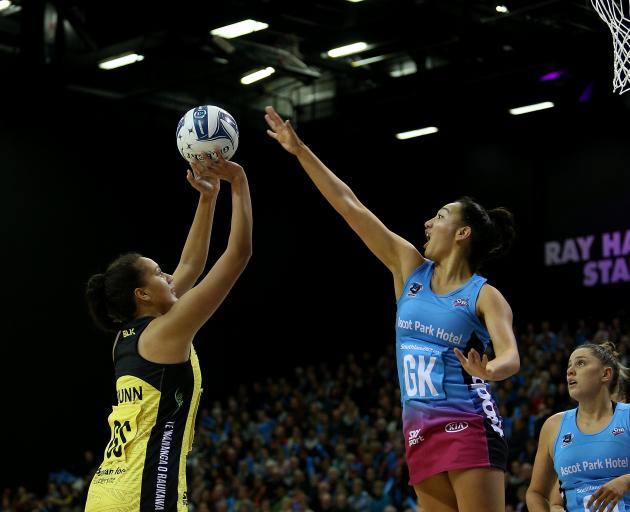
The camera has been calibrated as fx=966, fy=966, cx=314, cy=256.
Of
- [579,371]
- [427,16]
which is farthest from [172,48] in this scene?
[579,371]

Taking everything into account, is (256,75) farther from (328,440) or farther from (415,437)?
(415,437)

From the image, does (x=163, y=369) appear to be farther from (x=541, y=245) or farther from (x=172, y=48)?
(x=541, y=245)

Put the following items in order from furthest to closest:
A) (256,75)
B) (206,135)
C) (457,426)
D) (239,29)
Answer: (256,75)
(239,29)
(206,135)
(457,426)

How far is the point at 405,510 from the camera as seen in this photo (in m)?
13.2

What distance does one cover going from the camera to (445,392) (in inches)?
170

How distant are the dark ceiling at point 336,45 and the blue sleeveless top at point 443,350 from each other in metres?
12.4

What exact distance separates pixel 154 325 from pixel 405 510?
9.79m

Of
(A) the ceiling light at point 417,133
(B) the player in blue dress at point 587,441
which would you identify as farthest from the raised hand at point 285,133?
(A) the ceiling light at point 417,133

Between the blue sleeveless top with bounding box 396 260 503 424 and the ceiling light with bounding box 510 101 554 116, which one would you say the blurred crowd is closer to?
the ceiling light with bounding box 510 101 554 116

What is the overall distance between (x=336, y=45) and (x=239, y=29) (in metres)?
2.25

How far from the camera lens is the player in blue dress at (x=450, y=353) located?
4227mm

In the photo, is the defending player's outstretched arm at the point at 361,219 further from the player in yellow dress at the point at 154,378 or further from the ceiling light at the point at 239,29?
the ceiling light at the point at 239,29

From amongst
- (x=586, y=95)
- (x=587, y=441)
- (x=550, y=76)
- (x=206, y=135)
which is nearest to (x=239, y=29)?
(x=550, y=76)

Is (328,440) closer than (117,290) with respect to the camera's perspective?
No
